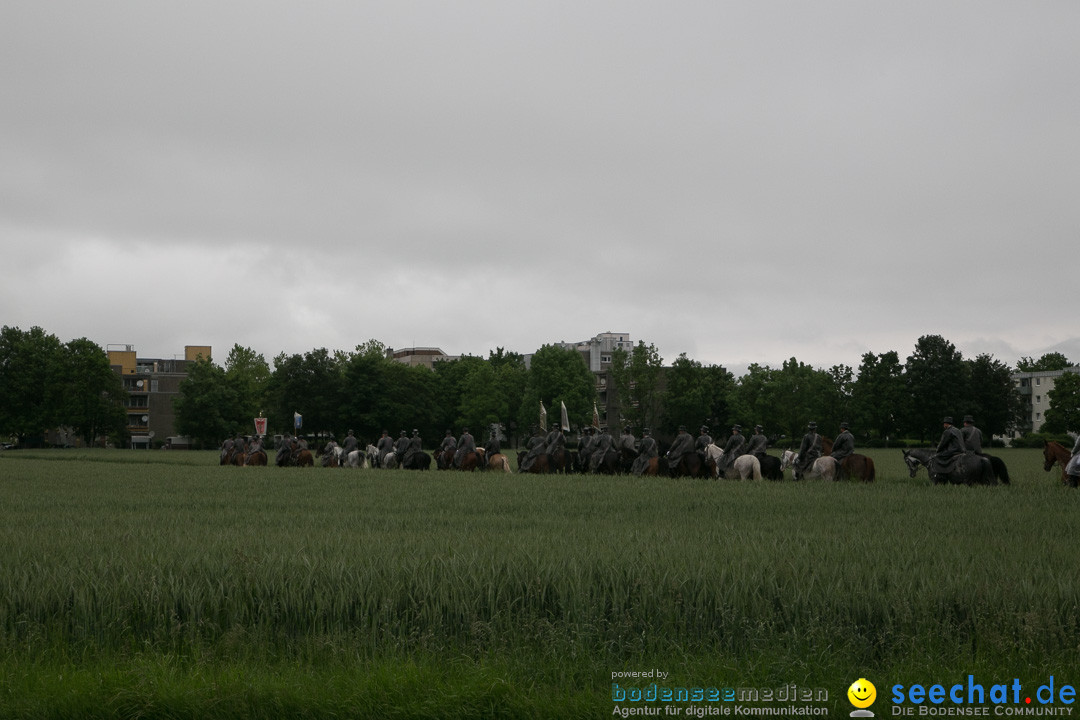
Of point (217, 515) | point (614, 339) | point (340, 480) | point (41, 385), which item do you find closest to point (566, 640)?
point (217, 515)

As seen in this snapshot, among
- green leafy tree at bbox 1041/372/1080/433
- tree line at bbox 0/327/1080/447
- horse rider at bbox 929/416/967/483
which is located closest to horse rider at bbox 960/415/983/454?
horse rider at bbox 929/416/967/483

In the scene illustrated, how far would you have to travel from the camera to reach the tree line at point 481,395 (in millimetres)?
94688

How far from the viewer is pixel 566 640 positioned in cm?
709

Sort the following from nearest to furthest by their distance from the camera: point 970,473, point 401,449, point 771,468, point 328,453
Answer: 1. point 970,473
2. point 771,468
3. point 401,449
4. point 328,453

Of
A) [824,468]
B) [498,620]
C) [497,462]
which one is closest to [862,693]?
[498,620]

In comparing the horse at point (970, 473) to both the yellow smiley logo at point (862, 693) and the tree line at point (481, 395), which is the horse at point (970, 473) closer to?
the yellow smiley logo at point (862, 693)

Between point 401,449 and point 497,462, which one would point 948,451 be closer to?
point 497,462

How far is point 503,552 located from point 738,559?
2175 millimetres

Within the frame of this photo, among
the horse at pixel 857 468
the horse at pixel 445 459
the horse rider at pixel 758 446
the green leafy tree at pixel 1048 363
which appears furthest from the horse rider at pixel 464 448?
the green leafy tree at pixel 1048 363

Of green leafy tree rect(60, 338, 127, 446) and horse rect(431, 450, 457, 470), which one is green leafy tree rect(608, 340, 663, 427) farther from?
horse rect(431, 450, 457, 470)

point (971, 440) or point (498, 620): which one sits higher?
point (971, 440)

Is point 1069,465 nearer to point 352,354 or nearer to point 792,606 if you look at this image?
point 792,606

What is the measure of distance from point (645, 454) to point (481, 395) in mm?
79625

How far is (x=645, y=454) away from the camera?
30.8 m
